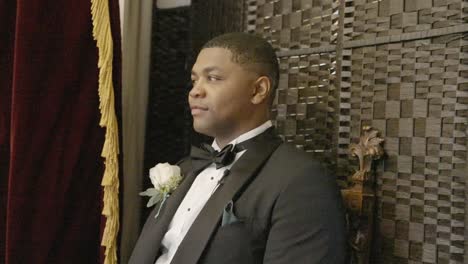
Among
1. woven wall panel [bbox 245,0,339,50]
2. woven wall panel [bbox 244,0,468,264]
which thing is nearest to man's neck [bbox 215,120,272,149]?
woven wall panel [bbox 244,0,468,264]

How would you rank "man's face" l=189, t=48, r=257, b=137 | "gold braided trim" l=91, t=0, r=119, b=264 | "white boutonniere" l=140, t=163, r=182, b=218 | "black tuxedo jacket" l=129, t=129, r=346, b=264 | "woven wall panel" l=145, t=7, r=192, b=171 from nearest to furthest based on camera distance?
"black tuxedo jacket" l=129, t=129, r=346, b=264
"man's face" l=189, t=48, r=257, b=137
"white boutonniere" l=140, t=163, r=182, b=218
"gold braided trim" l=91, t=0, r=119, b=264
"woven wall panel" l=145, t=7, r=192, b=171

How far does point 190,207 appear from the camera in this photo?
117 centimetres

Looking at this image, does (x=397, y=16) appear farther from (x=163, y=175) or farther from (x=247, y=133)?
(x=163, y=175)

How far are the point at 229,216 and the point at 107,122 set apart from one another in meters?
0.57

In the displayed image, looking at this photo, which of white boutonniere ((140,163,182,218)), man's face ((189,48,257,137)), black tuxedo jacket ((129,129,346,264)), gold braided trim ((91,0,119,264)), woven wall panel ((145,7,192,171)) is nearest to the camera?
black tuxedo jacket ((129,129,346,264))

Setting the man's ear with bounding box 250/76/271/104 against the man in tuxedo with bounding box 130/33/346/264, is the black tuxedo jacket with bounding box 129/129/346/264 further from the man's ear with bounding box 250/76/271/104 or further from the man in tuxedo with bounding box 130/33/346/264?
the man's ear with bounding box 250/76/271/104

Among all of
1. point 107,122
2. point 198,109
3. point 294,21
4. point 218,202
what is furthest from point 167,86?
point 218,202

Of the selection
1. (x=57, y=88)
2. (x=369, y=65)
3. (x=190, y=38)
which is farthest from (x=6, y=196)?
(x=369, y=65)

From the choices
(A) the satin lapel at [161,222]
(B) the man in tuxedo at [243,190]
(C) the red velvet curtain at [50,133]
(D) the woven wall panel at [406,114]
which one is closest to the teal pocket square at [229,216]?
(B) the man in tuxedo at [243,190]

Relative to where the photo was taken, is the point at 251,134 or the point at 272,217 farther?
the point at 251,134

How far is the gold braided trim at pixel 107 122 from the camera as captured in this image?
1397mm

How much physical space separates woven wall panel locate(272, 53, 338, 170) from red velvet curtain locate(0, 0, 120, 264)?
0.51 metres

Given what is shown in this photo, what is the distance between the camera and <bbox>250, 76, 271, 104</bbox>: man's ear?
1.14 m

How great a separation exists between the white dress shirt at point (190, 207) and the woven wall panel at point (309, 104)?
32cm
